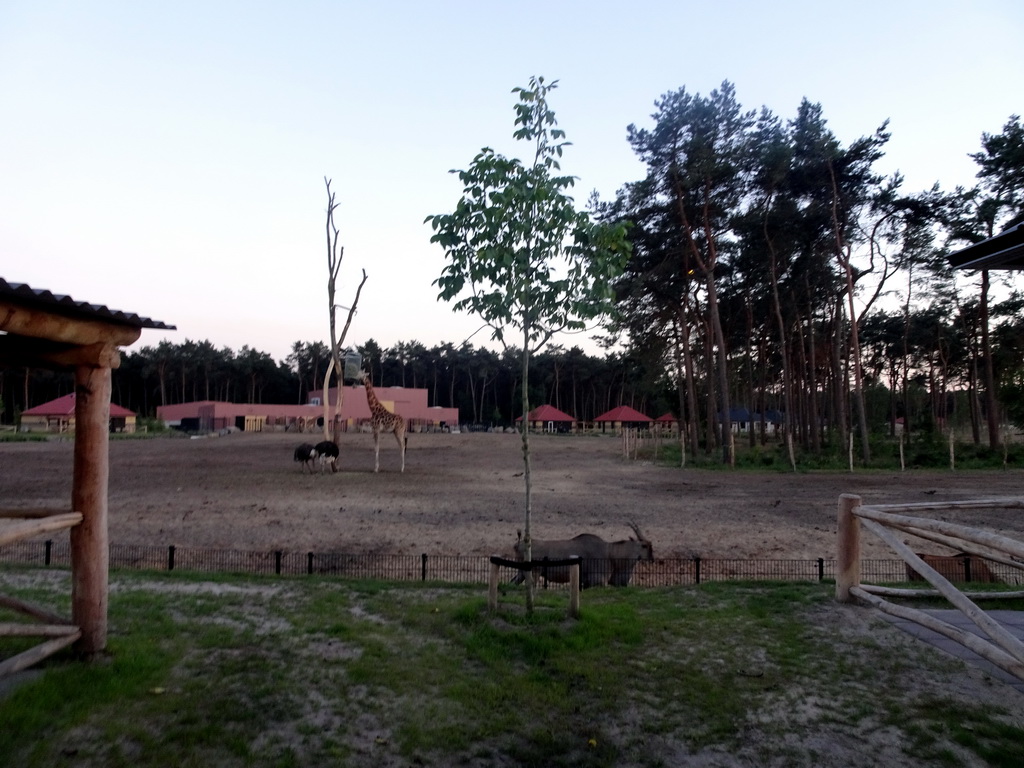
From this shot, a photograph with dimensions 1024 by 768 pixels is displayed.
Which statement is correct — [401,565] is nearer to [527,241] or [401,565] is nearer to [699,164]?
[527,241]

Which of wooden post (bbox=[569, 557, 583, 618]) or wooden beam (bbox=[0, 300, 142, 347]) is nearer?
wooden beam (bbox=[0, 300, 142, 347])

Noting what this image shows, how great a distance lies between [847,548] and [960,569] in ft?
8.92

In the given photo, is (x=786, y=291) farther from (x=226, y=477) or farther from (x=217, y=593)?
(x=217, y=593)

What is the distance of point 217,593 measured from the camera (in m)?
7.23

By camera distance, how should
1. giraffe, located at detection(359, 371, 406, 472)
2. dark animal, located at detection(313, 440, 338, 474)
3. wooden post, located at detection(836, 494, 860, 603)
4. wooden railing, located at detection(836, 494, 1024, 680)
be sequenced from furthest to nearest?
giraffe, located at detection(359, 371, 406, 472) < dark animal, located at detection(313, 440, 338, 474) < wooden post, located at detection(836, 494, 860, 603) < wooden railing, located at detection(836, 494, 1024, 680)

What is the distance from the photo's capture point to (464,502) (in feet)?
55.3

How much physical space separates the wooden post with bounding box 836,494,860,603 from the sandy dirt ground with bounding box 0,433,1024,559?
4.15 m

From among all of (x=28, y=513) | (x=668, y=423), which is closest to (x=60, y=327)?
(x=28, y=513)

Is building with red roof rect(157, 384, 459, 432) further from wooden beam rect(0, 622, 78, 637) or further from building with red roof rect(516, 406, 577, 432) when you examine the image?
wooden beam rect(0, 622, 78, 637)

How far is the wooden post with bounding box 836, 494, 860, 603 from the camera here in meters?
6.58

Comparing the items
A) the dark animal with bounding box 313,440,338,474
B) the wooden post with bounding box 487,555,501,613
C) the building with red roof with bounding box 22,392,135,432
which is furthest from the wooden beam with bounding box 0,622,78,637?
the building with red roof with bounding box 22,392,135,432

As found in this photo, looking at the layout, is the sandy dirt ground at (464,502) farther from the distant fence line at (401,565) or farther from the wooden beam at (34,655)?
the wooden beam at (34,655)

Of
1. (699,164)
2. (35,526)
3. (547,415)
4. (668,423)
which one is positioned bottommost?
(668,423)

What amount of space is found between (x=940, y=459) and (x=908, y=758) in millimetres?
30419
